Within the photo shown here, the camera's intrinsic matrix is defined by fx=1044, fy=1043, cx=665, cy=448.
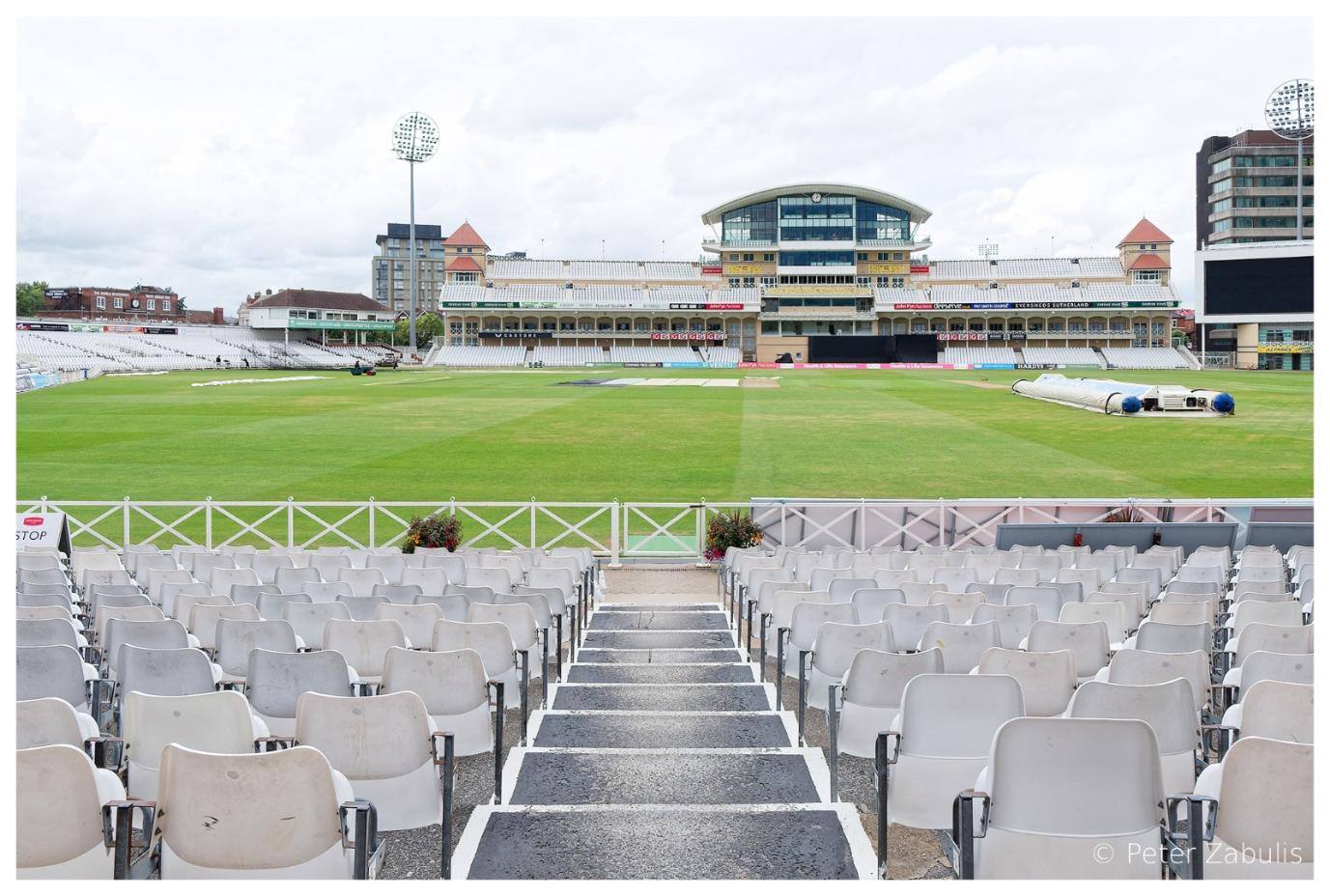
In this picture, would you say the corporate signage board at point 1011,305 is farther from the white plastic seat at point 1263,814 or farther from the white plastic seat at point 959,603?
the white plastic seat at point 1263,814

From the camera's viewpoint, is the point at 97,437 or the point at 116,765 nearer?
the point at 116,765

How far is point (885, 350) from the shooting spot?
114062 mm

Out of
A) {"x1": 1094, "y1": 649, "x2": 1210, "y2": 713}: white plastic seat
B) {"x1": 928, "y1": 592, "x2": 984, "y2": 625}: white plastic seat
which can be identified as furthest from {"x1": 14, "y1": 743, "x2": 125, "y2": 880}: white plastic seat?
{"x1": 928, "y1": 592, "x2": 984, "y2": 625}: white plastic seat

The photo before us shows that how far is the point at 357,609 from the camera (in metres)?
8.19

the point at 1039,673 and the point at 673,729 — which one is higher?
the point at 1039,673

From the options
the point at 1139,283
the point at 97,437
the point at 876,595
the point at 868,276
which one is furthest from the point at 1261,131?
the point at 876,595

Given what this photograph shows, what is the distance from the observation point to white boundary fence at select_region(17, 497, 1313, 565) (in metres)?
16.2

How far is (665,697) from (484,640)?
4.99ft

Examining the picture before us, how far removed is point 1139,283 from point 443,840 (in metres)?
134

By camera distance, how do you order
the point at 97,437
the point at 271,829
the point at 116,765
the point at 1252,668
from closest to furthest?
the point at 271,829, the point at 116,765, the point at 1252,668, the point at 97,437

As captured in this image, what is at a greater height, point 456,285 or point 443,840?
point 456,285

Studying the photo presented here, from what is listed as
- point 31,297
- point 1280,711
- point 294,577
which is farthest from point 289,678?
point 31,297

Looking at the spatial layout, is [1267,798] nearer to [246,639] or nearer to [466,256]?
[246,639]

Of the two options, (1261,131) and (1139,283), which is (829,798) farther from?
(1261,131)
